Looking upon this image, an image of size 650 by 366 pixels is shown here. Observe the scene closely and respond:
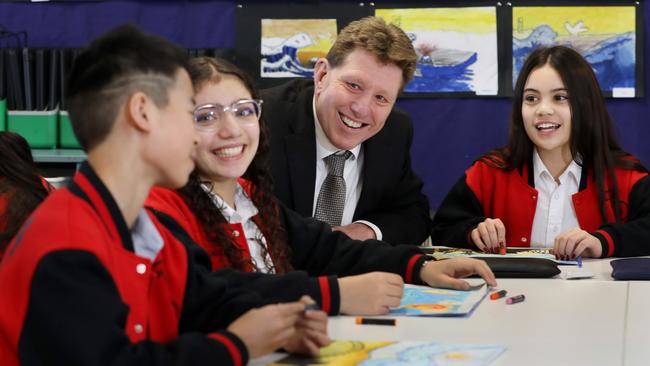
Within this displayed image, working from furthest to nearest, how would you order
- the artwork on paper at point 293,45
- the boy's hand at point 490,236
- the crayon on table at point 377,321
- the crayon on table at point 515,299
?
the artwork on paper at point 293,45 < the boy's hand at point 490,236 < the crayon on table at point 515,299 < the crayon on table at point 377,321

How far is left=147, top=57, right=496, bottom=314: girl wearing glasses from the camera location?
1.83 metres

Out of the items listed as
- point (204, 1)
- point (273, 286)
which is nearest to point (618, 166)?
point (273, 286)

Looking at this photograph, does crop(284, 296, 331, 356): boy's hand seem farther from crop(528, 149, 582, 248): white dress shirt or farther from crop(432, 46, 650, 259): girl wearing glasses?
crop(528, 149, 582, 248): white dress shirt

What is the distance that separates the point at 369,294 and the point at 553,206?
4.58ft

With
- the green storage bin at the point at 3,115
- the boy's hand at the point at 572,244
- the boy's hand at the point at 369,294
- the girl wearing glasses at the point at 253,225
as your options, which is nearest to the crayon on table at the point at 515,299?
the girl wearing glasses at the point at 253,225

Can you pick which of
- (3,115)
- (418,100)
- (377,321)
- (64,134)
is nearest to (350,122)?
(377,321)

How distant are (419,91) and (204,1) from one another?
3.85 ft

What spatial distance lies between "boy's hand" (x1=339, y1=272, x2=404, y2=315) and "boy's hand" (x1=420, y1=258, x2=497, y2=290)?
0.92ft

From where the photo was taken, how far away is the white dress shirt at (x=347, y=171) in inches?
117

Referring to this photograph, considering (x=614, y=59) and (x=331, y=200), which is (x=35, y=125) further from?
(x=614, y=59)

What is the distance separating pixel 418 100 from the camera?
4789 mm

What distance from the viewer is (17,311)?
123cm

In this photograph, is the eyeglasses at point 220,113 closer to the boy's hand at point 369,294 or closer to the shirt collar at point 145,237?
the boy's hand at point 369,294

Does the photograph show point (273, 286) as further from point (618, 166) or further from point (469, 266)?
point (618, 166)
